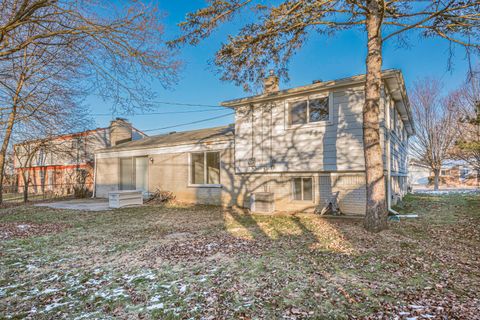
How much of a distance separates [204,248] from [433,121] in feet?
65.1

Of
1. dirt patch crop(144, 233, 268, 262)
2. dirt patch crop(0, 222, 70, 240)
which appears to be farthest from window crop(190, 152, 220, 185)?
dirt patch crop(144, 233, 268, 262)

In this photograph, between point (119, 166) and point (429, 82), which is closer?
point (119, 166)

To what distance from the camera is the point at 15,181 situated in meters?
24.5

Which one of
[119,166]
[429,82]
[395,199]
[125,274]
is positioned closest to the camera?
[125,274]

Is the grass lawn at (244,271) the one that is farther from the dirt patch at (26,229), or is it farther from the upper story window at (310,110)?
the upper story window at (310,110)

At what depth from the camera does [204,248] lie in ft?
16.2

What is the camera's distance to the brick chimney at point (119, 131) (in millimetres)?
17672

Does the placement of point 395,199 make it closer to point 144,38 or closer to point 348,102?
point 348,102

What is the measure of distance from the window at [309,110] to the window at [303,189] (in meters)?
1.95

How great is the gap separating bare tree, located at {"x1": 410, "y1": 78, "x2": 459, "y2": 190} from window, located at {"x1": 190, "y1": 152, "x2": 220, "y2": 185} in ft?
51.9

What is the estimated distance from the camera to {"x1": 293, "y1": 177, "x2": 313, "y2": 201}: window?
894cm

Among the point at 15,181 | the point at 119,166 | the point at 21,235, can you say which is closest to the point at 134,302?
the point at 21,235

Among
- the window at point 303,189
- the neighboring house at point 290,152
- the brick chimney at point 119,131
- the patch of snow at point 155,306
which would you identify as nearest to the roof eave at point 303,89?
the neighboring house at point 290,152

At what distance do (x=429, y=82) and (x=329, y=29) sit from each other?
52.4 ft
